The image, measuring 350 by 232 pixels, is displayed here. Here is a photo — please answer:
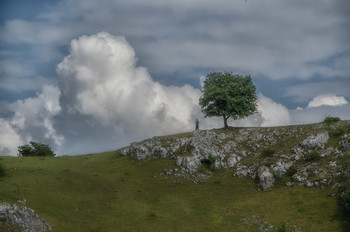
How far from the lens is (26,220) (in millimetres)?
42750

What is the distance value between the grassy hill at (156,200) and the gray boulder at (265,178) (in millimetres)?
1332

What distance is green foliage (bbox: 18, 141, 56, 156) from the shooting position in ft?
306

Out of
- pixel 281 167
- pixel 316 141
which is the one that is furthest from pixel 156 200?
pixel 316 141

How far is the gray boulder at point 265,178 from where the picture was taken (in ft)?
207

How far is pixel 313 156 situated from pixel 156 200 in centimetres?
3543

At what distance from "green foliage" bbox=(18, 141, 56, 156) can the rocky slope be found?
29.0 m

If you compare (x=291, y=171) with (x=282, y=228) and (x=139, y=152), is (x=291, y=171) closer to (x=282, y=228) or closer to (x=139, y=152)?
(x=282, y=228)

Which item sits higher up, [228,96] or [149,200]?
[228,96]

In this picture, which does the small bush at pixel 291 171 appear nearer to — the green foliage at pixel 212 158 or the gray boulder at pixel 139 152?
the green foliage at pixel 212 158

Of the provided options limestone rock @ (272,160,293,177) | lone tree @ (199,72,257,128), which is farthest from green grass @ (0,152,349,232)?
lone tree @ (199,72,257,128)

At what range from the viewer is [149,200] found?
193 feet

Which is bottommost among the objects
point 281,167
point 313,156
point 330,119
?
point 281,167

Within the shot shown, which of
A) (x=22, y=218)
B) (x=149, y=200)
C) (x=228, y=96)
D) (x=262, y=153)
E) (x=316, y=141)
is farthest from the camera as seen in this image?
(x=228, y=96)

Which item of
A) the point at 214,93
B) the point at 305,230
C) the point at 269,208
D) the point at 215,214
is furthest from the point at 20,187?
the point at 214,93
